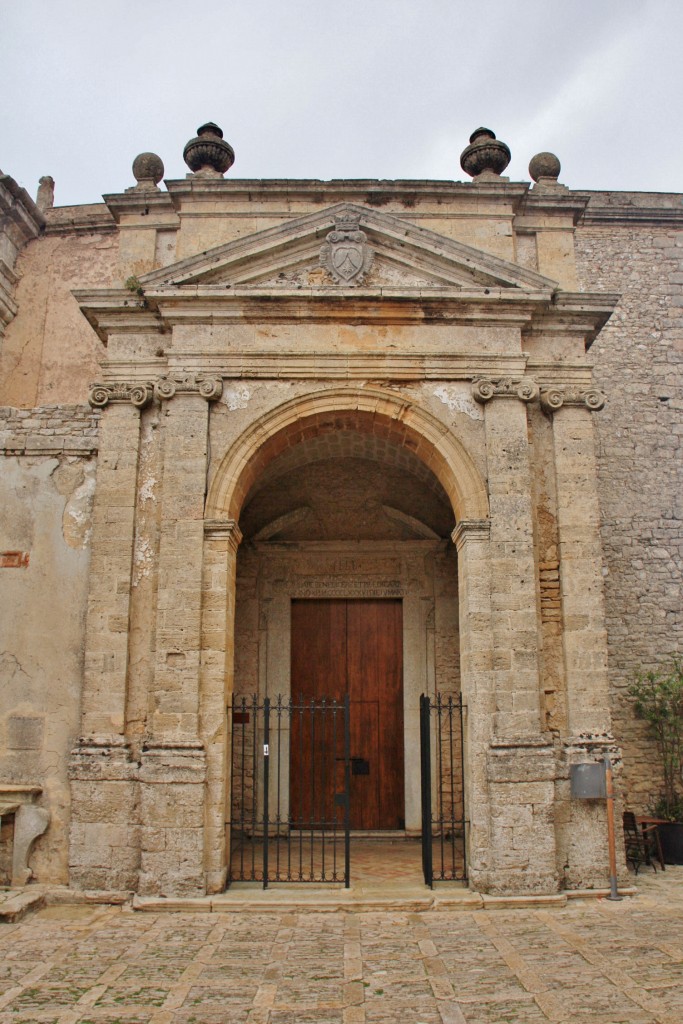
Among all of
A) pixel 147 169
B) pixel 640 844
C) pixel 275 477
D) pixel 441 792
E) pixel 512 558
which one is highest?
pixel 147 169

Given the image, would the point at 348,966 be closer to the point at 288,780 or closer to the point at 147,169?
the point at 288,780

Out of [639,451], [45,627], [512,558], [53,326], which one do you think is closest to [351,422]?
[512,558]

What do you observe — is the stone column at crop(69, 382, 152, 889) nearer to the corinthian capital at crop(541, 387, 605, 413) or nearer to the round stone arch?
the round stone arch

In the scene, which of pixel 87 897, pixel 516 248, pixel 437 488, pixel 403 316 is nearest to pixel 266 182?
pixel 403 316

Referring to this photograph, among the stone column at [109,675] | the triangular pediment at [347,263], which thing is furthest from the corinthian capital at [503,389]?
the stone column at [109,675]

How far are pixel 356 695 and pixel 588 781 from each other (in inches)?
126

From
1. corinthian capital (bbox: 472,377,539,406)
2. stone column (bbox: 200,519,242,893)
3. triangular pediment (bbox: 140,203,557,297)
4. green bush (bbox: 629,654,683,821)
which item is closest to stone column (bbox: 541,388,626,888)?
corinthian capital (bbox: 472,377,539,406)

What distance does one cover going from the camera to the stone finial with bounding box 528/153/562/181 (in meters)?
8.58

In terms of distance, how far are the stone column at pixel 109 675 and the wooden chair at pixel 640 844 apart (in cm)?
476

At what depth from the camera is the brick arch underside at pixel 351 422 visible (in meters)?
7.40

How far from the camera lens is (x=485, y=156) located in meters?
8.48

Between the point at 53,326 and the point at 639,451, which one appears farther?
the point at 53,326

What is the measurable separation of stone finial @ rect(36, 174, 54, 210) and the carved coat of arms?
23.5ft

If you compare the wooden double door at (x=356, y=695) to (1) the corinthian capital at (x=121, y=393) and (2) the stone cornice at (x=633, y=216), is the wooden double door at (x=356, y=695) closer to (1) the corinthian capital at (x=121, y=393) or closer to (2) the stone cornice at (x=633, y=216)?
(1) the corinthian capital at (x=121, y=393)
